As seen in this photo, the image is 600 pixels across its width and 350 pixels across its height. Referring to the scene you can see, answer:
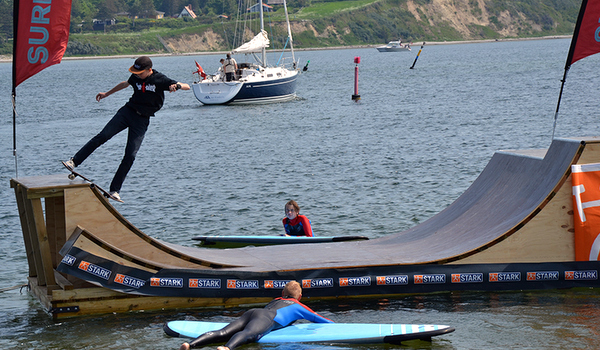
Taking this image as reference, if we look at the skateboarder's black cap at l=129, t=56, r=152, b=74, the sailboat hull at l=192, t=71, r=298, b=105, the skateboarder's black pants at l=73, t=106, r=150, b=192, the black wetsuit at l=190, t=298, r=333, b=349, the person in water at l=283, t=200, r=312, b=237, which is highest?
the sailboat hull at l=192, t=71, r=298, b=105

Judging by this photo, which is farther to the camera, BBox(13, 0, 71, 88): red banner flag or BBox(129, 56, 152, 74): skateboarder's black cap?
BBox(129, 56, 152, 74): skateboarder's black cap

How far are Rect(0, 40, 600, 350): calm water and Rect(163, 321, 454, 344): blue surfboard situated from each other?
0.15 m

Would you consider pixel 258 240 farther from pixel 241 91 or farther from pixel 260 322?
pixel 241 91

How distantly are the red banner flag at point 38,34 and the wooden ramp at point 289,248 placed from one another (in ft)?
5.46

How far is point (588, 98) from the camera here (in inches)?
2035

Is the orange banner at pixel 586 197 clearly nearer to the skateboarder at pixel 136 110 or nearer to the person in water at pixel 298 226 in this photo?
the person in water at pixel 298 226

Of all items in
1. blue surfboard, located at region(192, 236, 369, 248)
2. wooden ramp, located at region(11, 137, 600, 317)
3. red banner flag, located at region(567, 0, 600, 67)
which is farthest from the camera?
blue surfboard, located at region(192, 236, 369, 248)

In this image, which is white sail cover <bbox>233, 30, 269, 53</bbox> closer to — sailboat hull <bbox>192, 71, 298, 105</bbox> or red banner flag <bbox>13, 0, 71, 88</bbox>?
sailboat hull <bbox>192, 71, 298, 105</bbox>

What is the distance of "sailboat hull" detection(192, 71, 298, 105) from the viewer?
54094 millimetres

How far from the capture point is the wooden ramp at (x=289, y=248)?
9445 mm

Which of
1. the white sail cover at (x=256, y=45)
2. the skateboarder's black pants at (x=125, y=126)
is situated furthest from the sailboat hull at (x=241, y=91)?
the skateboarder's black pants at (x=125, y=126)

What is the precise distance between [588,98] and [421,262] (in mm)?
46381

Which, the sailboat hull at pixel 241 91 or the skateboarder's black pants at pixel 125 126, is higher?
the sailboat hull at pixel 241 91

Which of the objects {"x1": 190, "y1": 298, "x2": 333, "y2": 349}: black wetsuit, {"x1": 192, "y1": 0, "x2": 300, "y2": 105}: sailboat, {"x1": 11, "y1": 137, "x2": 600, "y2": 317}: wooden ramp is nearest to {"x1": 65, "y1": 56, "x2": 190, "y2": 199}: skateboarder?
{"x1": 11, "y1": 137, "x2": 600, "y2": 317}: wooden ramp
